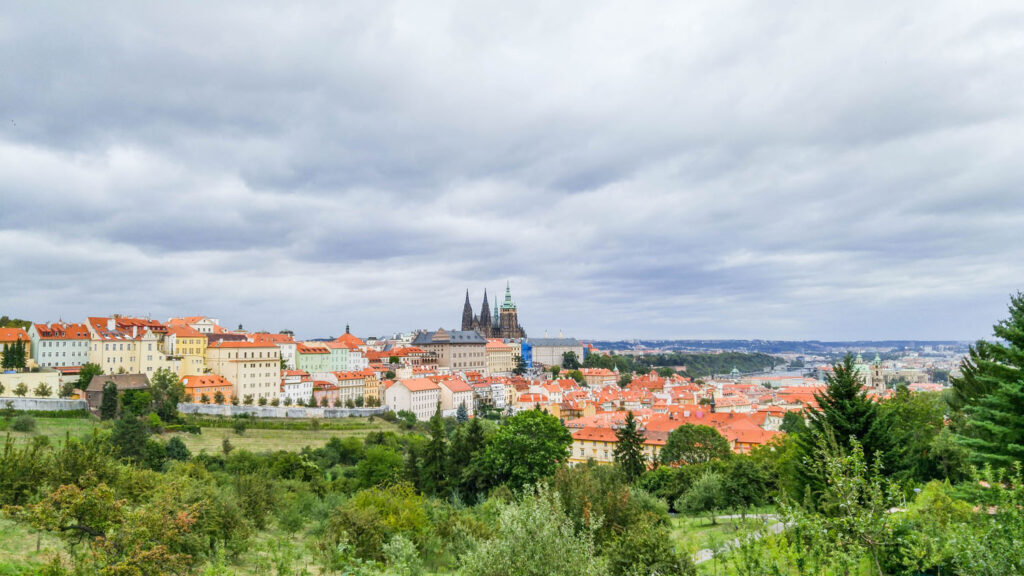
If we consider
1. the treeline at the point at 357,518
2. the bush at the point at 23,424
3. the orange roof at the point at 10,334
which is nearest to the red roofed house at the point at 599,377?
the orange roof at the point at 10,334

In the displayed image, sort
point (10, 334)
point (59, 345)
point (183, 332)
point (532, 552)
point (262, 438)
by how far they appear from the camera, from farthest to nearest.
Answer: point (183, 332)
point (59, 345)
point (10, 334)
point (262, 438)
point (532, 552)

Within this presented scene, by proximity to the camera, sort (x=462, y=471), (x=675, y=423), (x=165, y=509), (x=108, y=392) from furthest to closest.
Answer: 1. (x=675, y=423)
2. (x=108, y=392)
3. (x=462, y=471)
4. (x=165, y=509)

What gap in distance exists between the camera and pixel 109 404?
5619cm

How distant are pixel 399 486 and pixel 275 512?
581cm

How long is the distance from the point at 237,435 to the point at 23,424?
1684 centimetres

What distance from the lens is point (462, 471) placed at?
117 ft

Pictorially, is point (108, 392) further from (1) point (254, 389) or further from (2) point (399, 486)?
(2) point (399, 486)

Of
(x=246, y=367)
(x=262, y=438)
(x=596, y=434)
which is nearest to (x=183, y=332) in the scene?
(x=246, y=367)

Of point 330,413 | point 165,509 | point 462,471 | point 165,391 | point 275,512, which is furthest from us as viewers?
point 330,413

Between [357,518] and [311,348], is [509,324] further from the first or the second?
[357,518]

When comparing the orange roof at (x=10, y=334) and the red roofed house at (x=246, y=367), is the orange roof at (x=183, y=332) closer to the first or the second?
the red roofed house at (x=246, y=367)

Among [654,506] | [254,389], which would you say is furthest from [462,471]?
[254,389]

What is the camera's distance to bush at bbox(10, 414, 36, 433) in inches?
1896

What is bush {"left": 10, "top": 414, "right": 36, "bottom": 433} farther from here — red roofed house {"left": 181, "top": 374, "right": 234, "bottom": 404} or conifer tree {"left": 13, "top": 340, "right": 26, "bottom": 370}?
red roofed house {"left": 181, "top": 374, "right": 234, "bottom": 404}
